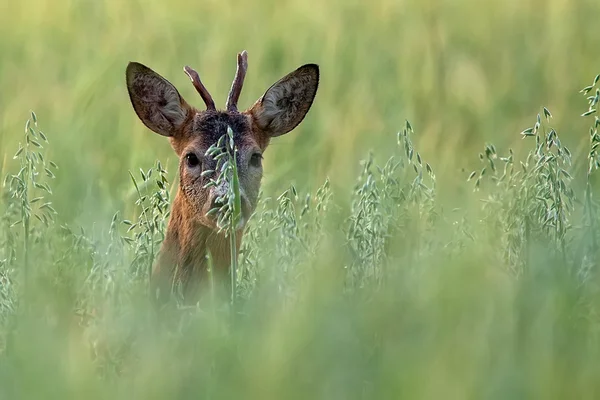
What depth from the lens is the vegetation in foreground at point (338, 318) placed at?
3.54 metres

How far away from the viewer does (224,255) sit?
6719mm

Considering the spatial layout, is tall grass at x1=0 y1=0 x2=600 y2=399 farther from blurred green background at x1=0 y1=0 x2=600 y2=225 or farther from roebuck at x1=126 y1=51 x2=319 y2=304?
roebuck at x1=126 y1=51 x2=319 y2=304

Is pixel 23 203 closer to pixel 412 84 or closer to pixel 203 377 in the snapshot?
pixel 203 377

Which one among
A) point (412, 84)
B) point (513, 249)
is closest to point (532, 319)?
point (513, 249)

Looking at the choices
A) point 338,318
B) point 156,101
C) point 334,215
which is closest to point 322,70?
point 156,101

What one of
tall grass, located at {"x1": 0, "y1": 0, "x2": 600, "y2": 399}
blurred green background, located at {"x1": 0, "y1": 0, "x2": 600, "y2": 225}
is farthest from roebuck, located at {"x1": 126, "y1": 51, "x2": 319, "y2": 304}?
blurred green background, located at {"x1": 0, "y1": 0, "x2": 600, "y2": 225}

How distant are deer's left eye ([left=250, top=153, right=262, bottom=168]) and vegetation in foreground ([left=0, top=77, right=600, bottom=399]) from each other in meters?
1.25

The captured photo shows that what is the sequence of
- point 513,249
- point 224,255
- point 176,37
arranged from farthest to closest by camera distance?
point 176,37, point 224,255, point 513,249

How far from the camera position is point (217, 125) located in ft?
22.6

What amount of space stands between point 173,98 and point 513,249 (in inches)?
80.2

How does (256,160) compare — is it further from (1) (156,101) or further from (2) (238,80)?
(1) (156,101)

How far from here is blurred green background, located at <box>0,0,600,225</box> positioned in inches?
359

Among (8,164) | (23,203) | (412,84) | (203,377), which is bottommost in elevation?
(203,377)

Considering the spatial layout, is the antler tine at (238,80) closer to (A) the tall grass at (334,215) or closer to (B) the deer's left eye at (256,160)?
(B) the deer's left eye at (256,160)
